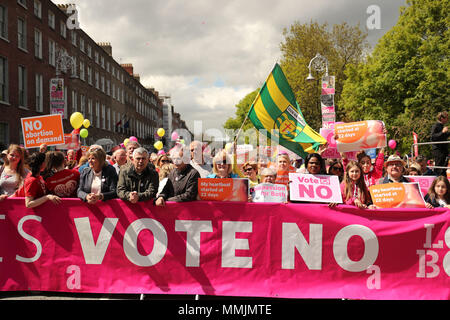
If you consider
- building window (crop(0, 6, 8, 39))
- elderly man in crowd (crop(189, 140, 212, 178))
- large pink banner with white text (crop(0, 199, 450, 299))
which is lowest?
large pink banner with white text (crop(0, 199, 450, 299))

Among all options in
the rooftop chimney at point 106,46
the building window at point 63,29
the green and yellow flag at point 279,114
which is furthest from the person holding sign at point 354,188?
the rooftop chimney at point 106,46

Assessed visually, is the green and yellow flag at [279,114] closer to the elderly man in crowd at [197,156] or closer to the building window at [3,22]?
the elderly man in crowd at [197,156]

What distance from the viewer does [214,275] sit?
177 inches

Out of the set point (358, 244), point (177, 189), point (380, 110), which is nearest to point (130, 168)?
point (177, 189)

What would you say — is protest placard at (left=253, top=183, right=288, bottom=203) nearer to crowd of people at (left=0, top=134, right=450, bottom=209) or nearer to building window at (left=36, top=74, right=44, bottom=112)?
crowd of people at (left=0, top=134, right=450, bottom=209)

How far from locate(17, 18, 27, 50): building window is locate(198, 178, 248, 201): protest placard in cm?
2396

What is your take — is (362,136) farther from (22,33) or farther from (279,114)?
(22,33)

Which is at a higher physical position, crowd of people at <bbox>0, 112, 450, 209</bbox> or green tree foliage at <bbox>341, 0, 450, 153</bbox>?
green tree foliage at <bbox>341, 0, 450, 153</bbox>

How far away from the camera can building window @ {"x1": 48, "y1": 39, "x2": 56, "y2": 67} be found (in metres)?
27.9

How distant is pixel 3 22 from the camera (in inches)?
849

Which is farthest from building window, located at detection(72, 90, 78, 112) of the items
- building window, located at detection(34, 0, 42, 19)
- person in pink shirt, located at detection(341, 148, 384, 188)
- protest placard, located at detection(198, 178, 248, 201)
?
protest placard, located at detection(198, 178, 248, 201)

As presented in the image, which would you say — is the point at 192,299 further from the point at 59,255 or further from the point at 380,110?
the point at 380,110

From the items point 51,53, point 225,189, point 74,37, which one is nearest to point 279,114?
point 225,189
